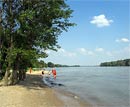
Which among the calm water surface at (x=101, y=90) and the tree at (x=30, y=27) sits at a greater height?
the tree at (x=30, y=27)

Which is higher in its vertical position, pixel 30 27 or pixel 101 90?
pixel 30 27

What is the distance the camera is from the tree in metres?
28.2

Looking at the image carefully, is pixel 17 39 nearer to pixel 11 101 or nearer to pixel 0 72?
pixel 0 72

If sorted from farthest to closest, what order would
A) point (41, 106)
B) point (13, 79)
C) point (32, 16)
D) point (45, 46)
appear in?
1. point (13, 79)
2. point (45, 46)
3. point (32, 16)
4. point (41, 106)

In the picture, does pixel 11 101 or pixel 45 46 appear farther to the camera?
pixel 45 46

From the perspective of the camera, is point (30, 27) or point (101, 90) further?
point (101, 90)

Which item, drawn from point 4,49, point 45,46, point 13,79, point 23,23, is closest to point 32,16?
point 23,23

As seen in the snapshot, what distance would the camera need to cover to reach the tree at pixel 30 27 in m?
28.2

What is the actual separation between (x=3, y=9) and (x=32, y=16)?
13.8 feet

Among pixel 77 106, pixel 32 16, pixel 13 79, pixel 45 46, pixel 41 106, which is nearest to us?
pixel 41 106

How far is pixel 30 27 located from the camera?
27953 mm

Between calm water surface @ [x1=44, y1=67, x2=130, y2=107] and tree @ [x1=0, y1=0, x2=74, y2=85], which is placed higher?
tree @ [x1=0, y1=0, x2=74, y2=85]

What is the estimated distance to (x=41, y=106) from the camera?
19.2m

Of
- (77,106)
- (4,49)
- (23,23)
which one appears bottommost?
(77,106)
